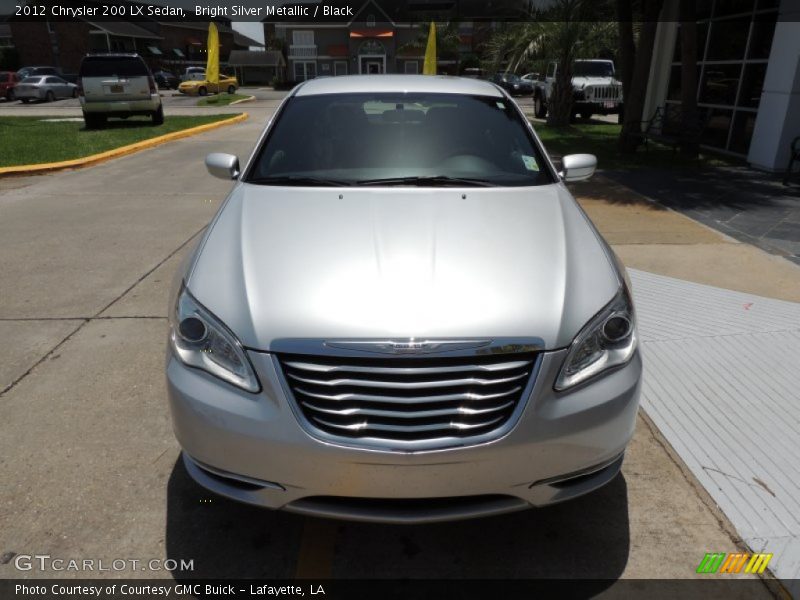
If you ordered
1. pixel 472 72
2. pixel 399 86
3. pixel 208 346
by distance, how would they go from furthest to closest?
pixel 472 72
pixel 399 86
pixel 208 346

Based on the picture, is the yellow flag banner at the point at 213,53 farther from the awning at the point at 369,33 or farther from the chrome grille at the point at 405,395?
the awning at the point at 369,33

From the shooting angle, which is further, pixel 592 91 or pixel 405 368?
pixel 592 91

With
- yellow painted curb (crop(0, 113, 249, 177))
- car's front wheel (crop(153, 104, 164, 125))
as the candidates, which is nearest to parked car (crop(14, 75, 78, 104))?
car's front wheel (crop(153, 104, 164, 125))

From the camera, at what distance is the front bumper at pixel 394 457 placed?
6.40 ft

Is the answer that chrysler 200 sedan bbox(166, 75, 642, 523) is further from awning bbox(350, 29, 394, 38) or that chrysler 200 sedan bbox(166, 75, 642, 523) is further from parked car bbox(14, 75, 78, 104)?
awning bbox(350, 29, 394, 38)

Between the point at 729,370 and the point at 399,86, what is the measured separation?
272cm

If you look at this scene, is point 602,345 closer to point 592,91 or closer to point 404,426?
point 404,426

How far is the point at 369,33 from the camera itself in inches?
2156

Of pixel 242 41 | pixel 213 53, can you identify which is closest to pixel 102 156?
pixel 213 53

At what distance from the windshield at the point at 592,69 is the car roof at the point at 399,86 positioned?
17780 millimetres

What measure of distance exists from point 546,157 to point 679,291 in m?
2.26

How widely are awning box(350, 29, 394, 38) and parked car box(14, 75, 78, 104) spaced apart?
28.6 meters

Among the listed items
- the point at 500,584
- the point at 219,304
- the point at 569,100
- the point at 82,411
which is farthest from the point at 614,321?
the point at 569,100

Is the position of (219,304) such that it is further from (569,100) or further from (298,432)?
(569,100)
